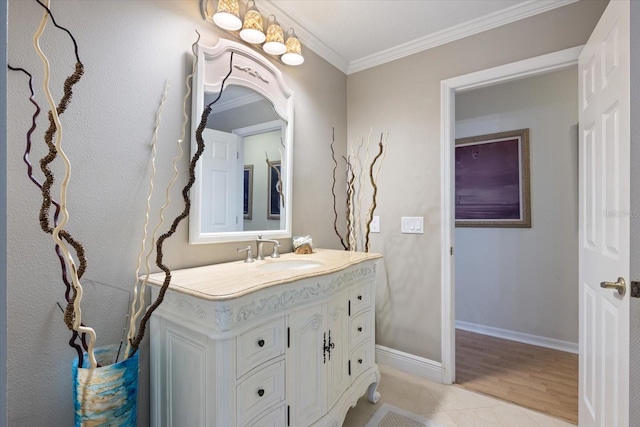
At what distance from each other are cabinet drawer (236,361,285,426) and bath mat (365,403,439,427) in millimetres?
808

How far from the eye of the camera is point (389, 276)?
2.46 metres

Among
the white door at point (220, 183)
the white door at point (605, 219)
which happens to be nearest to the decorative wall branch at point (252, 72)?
the white door at point (220, 183)

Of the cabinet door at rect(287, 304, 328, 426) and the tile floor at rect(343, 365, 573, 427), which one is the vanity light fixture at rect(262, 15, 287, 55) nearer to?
the cabinet door at rect(287, 304, 328, 426)

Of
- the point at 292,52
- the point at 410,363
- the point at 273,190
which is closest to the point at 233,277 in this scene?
the point at 273,190

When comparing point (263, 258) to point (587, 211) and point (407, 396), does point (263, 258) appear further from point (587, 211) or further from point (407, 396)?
point (587, 211)

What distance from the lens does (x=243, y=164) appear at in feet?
5.91

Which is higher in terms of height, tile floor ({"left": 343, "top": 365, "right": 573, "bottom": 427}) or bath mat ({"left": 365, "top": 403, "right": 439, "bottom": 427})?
bath mat ({"left": 365, "top": 403, "right": 439, "bottom": 427})

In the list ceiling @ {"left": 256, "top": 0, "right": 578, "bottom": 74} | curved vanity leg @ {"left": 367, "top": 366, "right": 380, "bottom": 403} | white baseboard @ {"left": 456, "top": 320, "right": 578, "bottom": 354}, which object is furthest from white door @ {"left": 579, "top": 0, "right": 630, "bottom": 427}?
white baseboard @ {"left": 456, "top": 320, "right": 578, "bottom": 354}

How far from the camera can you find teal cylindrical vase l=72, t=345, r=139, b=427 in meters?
0.97

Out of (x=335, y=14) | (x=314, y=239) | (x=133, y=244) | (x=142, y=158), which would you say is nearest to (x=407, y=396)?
(x=314, y=239)

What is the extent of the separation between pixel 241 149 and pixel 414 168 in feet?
4.24

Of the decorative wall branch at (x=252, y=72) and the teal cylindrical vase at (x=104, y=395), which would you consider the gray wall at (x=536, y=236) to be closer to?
the decorative wall branch at (x=252, y=72)
